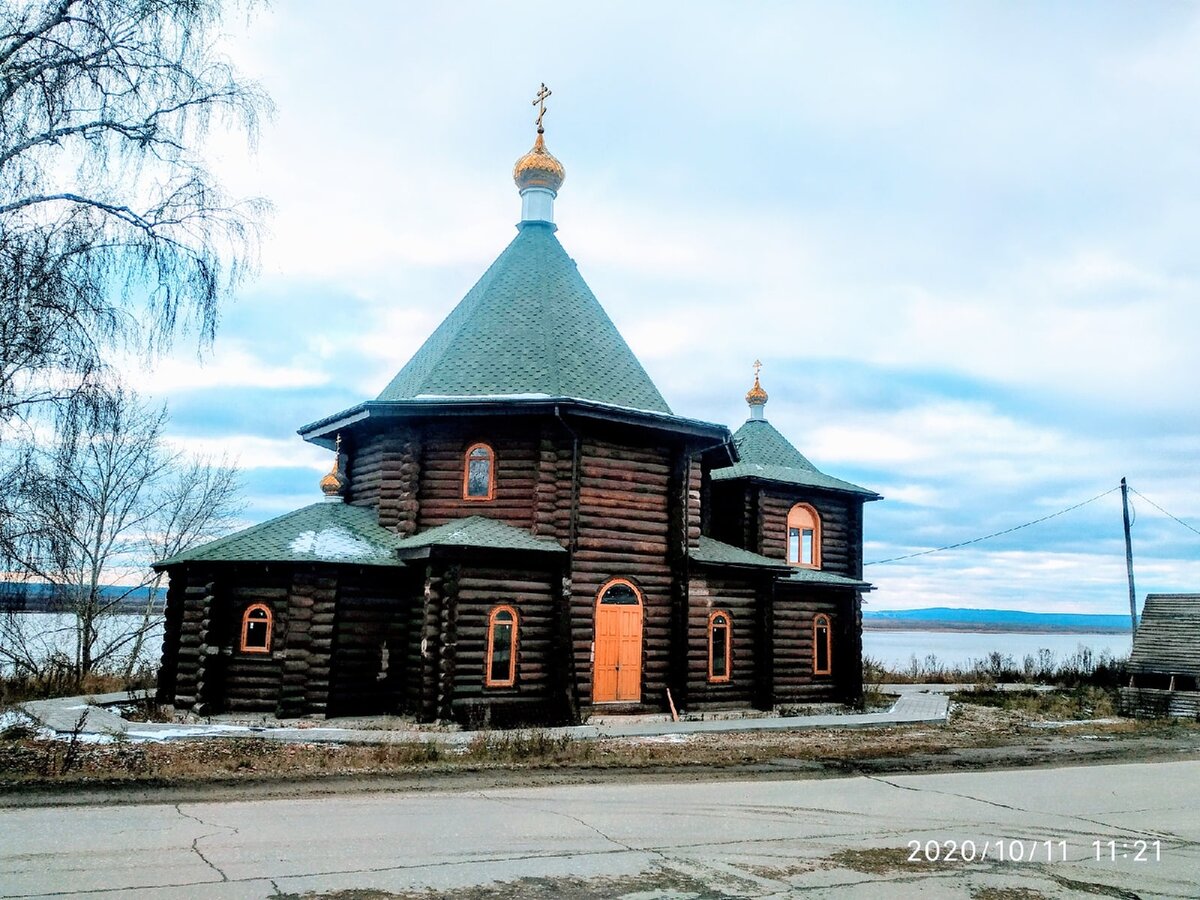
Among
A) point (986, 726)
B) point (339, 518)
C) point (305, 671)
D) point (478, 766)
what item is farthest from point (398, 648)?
point (986, 726)

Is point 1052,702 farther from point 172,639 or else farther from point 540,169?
point 172,639

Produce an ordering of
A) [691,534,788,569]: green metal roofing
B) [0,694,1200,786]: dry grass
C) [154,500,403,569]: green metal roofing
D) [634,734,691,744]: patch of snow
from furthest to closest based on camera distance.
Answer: [691,534,788,569]: green metal roofing < [154,500,403,569]: green metal roofing < [634,734,691,744]: patch of snow < [0,694,1200,786]: dry grass

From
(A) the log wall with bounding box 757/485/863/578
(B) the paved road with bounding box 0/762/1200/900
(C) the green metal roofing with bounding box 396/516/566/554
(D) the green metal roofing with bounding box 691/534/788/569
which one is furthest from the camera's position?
(A) the log wall with bounding box 757/485/863/578

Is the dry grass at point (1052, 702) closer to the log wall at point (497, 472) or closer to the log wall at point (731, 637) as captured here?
the log wall at point (731, 637)

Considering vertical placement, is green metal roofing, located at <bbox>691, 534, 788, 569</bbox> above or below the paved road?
above

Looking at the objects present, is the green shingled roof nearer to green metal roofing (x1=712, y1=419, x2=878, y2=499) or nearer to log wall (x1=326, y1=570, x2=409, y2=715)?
log wall (x1=326, y1=570, x2=409, y2=715)

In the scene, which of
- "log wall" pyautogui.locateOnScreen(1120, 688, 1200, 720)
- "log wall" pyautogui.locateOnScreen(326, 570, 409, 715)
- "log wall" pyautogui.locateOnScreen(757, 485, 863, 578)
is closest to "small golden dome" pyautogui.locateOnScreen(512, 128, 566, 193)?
"log wall" pyautogui.locateOnScreen(757, 485, 863, 578)

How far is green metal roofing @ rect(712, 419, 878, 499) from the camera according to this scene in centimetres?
2206

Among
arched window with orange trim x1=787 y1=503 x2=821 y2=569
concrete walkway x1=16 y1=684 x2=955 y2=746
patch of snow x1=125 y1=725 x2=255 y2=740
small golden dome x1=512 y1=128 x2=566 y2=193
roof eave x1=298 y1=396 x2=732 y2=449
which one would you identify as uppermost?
small golden dome x1=512 y1=128 x2=566 y2=193

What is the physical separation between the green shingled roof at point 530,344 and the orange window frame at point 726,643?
4.32m

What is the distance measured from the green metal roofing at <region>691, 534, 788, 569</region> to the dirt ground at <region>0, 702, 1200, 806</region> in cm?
358

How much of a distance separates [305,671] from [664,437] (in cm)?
777

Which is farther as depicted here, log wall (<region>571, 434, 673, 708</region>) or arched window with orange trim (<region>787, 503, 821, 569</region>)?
arched window with orange trim (<region>787, 503, 821, 569</region>)

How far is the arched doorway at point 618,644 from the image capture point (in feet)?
54.4
